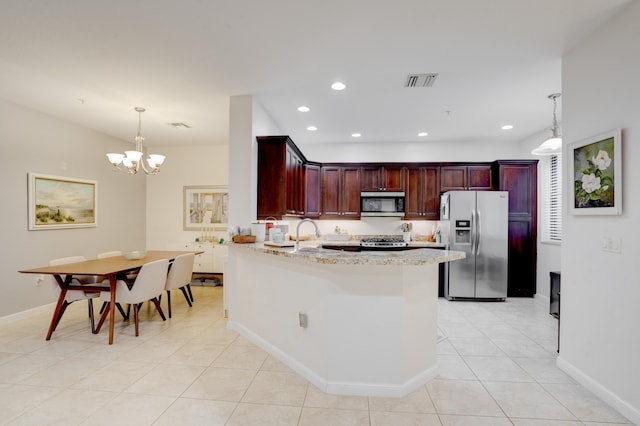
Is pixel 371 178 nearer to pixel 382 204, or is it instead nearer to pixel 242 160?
pixel 382 204

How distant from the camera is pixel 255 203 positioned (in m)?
3.91

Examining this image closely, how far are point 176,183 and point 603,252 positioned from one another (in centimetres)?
649

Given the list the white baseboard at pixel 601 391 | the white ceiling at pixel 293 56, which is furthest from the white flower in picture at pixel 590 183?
the white baseboard at pixel 601 391

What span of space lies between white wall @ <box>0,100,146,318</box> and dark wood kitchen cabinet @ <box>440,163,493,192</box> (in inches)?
225

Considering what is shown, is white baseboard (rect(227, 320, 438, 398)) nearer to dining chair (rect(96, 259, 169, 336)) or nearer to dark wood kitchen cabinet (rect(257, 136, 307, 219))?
dark wood kitchen cabinet (rect(257, 136, 307, 219))

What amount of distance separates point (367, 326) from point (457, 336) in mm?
1773

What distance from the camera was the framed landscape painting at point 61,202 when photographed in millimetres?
4363

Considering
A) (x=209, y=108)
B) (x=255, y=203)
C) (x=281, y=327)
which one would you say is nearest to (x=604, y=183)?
(x=281, y=327)

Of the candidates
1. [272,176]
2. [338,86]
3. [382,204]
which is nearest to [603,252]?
[338,86]

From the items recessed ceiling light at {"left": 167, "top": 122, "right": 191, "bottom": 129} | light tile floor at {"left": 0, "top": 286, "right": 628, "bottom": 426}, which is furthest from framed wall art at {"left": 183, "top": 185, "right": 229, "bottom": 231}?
light tile floor at {"left": 0, "top": 286, "right": 628, "bottom": 426}

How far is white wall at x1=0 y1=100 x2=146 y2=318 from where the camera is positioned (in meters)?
4.04

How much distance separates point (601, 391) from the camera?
7.66ft

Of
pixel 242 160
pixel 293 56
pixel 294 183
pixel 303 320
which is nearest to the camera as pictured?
pixel 303 320

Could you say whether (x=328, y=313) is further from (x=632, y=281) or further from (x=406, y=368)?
(x=632, y=281)
